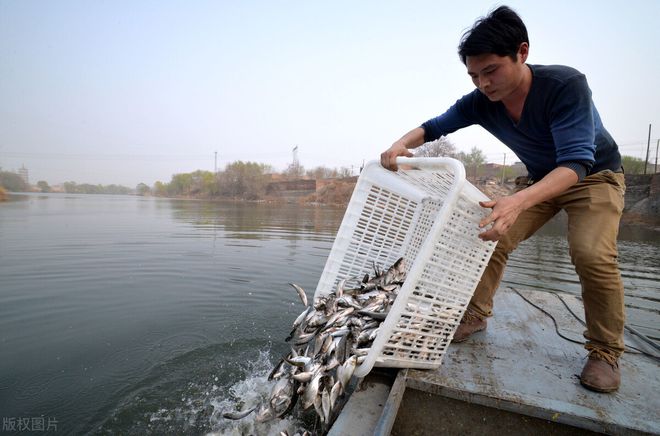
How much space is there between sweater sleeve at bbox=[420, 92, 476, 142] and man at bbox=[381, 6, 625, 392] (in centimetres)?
13

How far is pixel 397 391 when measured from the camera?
1847 millimetres

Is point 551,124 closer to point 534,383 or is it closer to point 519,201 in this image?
point 519,201

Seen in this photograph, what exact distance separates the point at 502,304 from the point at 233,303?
141 inches

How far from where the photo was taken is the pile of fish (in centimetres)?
206

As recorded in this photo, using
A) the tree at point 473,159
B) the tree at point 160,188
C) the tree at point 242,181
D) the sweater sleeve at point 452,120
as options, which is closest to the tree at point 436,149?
the tree at point 473,159

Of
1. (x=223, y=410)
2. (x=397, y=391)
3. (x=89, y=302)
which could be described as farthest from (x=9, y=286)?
(x=397, y=391)

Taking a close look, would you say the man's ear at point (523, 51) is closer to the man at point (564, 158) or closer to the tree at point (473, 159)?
the man at point (564, 158)

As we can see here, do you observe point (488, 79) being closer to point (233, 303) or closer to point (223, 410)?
point (223, 410)

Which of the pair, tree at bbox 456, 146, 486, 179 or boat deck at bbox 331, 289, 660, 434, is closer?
boat deck at bbox 331, 289, 660, 434

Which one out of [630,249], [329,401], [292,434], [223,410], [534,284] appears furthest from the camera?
[630,249]

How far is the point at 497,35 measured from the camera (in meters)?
1.89

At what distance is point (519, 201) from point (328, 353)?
4.97ft

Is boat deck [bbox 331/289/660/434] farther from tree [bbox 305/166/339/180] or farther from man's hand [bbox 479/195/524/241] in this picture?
tree [bbox 305/166/339/180]

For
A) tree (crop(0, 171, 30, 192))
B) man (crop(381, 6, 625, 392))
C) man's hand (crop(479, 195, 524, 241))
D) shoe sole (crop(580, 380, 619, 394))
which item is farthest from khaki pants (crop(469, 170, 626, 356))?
tree (crop(0, 171, 30, 192))
